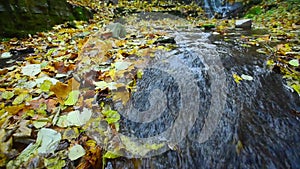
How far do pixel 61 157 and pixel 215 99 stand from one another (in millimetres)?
1328

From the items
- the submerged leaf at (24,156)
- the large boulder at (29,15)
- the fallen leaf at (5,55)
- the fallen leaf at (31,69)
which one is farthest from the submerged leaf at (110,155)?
the large boulder at (29,15)

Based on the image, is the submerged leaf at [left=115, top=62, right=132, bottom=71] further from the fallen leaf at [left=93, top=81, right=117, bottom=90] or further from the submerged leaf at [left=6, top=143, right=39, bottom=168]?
the submerged leaf at [left=6, top=143, right=39, bottom=168]

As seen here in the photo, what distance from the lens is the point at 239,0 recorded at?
9.91m

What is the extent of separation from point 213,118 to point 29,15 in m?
4.46

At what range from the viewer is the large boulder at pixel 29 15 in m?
3.90


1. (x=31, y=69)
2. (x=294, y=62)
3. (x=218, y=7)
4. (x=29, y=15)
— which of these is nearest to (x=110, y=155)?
(x=31, y=69)

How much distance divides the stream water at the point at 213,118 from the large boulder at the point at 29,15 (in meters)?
3.28

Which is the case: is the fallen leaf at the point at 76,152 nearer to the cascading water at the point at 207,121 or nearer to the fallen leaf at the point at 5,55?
the cascading water at the point at 207,121

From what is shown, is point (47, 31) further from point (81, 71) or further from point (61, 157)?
point (61, 157)

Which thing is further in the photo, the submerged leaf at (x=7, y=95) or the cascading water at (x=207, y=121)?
the submerged leaf at (x=7, y=95)

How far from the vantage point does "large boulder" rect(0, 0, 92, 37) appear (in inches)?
153

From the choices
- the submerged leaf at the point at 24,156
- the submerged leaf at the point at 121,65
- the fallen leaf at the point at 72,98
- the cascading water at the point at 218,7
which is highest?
→ the submerged leaf at the point at 121,65

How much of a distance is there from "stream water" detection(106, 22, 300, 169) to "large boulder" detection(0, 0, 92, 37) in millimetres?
3279

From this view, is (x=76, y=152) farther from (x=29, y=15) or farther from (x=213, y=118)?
(x=29, y=15)
